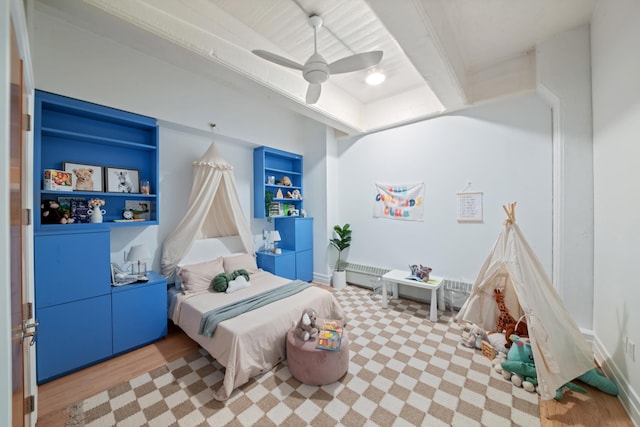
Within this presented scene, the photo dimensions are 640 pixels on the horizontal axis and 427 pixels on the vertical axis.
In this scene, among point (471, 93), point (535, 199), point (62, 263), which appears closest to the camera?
point (62, 263)

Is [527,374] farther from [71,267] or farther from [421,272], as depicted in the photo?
[71,267]

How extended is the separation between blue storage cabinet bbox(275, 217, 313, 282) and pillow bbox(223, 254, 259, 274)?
3.01 ft

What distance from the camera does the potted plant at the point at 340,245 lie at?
14.4 ft

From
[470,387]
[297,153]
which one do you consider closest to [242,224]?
[297,153]

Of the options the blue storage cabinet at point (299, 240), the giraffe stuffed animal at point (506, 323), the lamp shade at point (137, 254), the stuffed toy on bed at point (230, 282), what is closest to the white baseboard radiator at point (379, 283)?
the giraffe stuffed animal at point (506, 323)

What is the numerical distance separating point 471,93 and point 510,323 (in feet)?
9.45

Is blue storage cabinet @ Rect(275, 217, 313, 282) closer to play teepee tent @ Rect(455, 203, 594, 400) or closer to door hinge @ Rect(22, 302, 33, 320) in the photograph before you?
play teepee tent @ Rect(455, 203, 594, 400)

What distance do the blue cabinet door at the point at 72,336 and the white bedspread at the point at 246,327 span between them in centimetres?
64

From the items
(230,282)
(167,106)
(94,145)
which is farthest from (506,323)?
(94,145)

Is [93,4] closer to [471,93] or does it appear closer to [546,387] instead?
[471,93]

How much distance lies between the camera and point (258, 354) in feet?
7.06

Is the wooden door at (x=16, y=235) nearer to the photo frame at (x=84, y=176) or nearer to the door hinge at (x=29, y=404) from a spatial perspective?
the door hinge at (x=29, y=404)

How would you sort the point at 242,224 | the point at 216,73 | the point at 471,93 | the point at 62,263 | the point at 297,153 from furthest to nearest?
the point at 297,153, the point at 242,224, the point at 471,93, the point at 216,73, the point at 62,263

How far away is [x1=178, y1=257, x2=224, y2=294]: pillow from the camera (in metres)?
2.91
